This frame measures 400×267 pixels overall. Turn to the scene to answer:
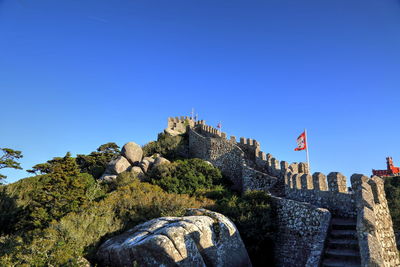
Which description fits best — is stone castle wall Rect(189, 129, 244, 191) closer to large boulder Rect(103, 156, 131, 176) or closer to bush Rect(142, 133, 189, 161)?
bush Rect(142, 133, 189, 161)

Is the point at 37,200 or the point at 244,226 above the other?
the point at 37,200

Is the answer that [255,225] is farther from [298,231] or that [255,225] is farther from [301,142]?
[301,142]

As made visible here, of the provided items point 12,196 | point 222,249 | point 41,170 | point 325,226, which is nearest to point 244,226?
point 222,249

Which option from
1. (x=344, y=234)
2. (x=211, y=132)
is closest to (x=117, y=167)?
(x=211, y=132)

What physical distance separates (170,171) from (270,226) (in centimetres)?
1129

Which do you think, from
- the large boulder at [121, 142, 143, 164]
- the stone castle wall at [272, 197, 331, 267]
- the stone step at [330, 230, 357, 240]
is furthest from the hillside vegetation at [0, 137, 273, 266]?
the large boulder at [121, 142, 143, 164]

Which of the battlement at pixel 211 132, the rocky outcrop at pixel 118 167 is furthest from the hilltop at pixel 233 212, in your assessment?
the battlement at pixel 211 132

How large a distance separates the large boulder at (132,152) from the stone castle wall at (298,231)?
59.3 feet

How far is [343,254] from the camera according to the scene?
26.3ft

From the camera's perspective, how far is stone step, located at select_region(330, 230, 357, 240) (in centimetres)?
851

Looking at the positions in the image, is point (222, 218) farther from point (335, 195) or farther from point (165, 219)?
point (335, 195)

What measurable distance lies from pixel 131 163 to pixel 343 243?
853 inches

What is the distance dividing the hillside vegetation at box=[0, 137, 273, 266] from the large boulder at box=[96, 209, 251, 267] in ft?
3.78

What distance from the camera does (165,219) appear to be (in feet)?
34.5
